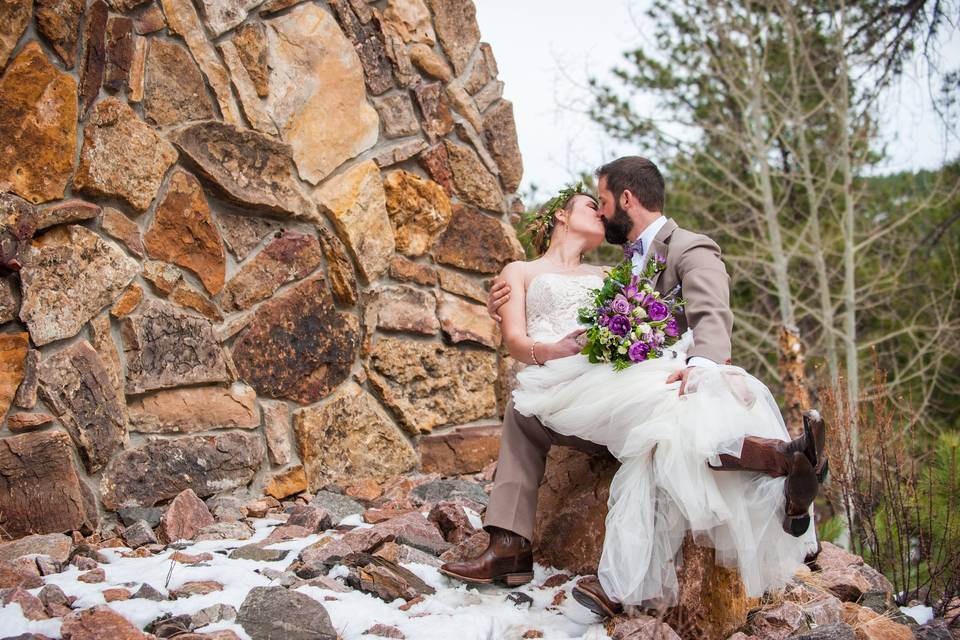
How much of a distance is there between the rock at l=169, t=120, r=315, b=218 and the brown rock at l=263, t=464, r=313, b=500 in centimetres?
124

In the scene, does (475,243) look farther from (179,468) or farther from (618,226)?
(179,468)

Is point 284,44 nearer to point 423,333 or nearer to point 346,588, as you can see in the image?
point 423,333

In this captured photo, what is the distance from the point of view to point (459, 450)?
5.09 meters

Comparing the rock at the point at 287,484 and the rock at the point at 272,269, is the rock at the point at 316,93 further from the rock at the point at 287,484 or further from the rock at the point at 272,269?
the rock at the point at 287,484

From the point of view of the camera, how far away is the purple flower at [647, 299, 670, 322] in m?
3.14

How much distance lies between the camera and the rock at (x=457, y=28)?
5305mm

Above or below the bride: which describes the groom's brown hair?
above

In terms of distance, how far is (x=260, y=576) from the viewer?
3158 mm

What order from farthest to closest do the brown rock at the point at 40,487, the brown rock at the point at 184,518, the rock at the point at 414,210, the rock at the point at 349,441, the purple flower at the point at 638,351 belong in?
the rock at the point at 414,210, the rock at the point at 349,441, the brown rock at the point at 184,518, the brown rock at the point at 40,487, the purple flower at the point at 638,351

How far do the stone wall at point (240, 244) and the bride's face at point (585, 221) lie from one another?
1241mm

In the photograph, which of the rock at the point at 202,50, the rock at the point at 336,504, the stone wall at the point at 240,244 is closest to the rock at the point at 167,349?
the stone wall at the point at 240,244

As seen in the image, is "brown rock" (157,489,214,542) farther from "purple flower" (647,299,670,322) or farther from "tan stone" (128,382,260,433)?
"purple flower" (647,299,670,322)

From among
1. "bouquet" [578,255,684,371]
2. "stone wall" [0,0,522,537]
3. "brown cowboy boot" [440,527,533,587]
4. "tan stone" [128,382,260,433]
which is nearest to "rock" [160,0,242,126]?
"stone wall" [0,0,522,537]

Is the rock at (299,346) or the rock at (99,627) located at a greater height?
the rock at (299,346)
